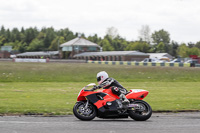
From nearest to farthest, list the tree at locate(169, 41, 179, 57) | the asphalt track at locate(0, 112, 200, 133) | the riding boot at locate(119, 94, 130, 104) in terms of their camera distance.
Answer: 1. the asphalt track at locate(0, 112, 200, 133)
2. the riding boot at locate(119, 94, 130, 104)
3. the tree at locate(169, 41, 179, 57)

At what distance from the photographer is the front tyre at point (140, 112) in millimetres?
11070

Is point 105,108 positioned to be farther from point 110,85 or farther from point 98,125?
point 98,125

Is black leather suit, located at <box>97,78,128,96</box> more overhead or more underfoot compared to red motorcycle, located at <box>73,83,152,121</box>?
more overhead

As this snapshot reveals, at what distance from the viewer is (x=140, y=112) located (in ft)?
36.5

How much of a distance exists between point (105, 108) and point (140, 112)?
1090 millimetres

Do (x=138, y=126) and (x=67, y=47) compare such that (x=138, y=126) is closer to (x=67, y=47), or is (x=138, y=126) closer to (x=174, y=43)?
(x=67, y=47)

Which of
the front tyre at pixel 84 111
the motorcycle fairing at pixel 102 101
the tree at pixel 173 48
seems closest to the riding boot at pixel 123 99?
the motorcycle fairing at pixel 102 101

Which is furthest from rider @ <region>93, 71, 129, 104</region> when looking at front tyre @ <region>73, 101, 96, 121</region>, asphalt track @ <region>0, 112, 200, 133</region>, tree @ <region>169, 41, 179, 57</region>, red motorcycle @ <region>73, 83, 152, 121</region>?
tree @ <region>169, 41, 179, 57</region>

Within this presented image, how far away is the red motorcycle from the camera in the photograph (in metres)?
11.0

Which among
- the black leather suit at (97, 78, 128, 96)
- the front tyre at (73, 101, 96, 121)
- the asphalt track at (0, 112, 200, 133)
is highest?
the black leather suit at (97, 78, 128, 96)

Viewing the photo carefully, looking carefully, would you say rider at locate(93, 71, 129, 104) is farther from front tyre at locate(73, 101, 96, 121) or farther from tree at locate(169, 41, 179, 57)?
tree at locate(169, 41, 179, 57)

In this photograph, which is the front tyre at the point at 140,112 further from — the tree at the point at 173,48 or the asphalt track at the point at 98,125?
the tree at the point at 173,48

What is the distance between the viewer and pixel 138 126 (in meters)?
9.90

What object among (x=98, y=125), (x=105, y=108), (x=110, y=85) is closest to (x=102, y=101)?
(x=105, y=108)
